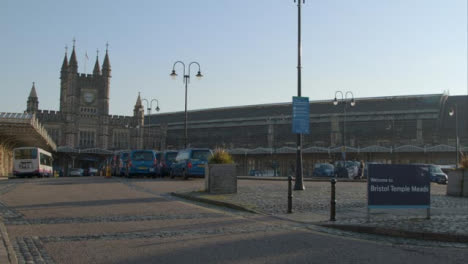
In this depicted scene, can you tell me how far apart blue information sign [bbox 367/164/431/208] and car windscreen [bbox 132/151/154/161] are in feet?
88.0

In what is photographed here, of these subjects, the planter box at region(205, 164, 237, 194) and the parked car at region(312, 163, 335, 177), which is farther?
the parked car at region(312, 163, 335, 177)

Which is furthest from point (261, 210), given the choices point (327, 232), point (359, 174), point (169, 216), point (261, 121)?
point (261, 121)

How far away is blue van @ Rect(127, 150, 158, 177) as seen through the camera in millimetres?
36156

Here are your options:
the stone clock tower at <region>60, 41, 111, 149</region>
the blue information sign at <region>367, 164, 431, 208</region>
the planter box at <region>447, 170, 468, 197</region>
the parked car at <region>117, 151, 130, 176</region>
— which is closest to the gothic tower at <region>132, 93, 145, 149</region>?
the stone clock tower at <region>60, 41, 111, 149</region>

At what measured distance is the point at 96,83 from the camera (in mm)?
137125

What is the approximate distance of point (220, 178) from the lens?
18.6 metres

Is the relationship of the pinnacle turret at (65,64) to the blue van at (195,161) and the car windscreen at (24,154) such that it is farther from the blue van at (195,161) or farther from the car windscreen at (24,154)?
the blue van at (195,161)

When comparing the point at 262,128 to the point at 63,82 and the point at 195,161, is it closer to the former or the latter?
the point at 63,82

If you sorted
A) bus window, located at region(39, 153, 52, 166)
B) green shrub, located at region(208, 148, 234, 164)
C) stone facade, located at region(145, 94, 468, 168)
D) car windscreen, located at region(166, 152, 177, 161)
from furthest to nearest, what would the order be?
stone facade, located at region(145, 94, 468, 168) → bus window, located at region(39, 153, 52, 166) → car windscreen, located at region(166, 152, 177, 161) → green shrub, located at region(208, 148, 234, 164)

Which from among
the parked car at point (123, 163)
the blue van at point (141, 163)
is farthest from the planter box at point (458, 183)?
the parked car at point (123, 163)

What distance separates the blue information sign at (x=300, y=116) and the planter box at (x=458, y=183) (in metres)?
5.74

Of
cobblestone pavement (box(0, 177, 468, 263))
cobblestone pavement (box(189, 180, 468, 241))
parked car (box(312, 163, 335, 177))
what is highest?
parked car (box(312, 163, 335, 177))

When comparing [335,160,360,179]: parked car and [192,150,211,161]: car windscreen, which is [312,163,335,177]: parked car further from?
[192,150,211,161]: car windscreen

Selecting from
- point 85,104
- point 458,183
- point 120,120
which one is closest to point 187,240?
point 458,183
